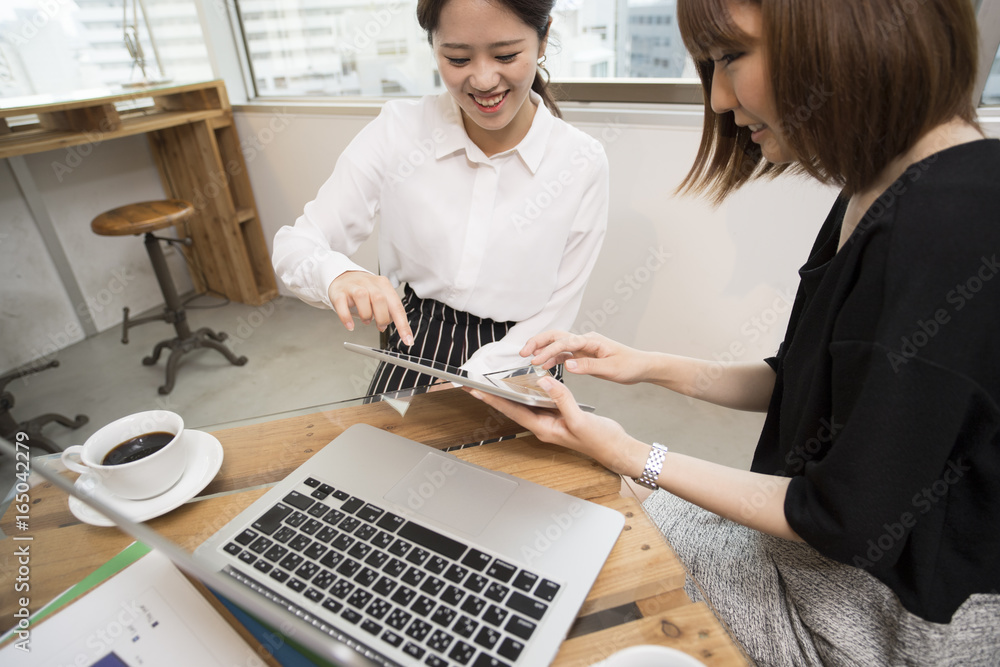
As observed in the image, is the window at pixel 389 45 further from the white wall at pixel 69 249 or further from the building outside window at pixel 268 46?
the white wall at pixel 69 249

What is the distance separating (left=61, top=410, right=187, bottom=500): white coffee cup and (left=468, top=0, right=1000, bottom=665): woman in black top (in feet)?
1.36

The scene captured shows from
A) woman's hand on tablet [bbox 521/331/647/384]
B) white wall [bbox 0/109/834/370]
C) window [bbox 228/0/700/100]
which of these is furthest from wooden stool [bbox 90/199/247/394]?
woman's hand on tablet [bbox 521/331/647/384]

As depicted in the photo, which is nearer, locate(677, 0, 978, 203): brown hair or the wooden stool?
locate(677, 0, 978, 203): brown hair

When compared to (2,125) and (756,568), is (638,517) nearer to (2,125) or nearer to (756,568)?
(756,568)

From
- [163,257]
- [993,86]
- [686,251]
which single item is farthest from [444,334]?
[163,257]

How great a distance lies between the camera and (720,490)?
0.73 m

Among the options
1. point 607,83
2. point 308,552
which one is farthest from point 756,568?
point 607,83

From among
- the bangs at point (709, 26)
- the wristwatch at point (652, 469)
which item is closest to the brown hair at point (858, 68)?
the bangs at point (709, 26)

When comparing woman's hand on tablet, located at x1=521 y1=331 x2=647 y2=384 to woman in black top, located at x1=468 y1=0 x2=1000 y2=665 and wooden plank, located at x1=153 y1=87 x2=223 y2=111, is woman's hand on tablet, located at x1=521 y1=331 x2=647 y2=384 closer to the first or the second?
woman in black top, located at x1=468 y1=0 x2=1000 y2=665

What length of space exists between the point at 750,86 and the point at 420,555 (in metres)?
0.67

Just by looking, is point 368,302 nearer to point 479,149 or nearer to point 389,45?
point 479,149

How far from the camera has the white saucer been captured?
0.67 meters

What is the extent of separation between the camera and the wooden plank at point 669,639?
51 centimetres

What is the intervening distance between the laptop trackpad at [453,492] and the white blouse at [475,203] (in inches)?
22.4
